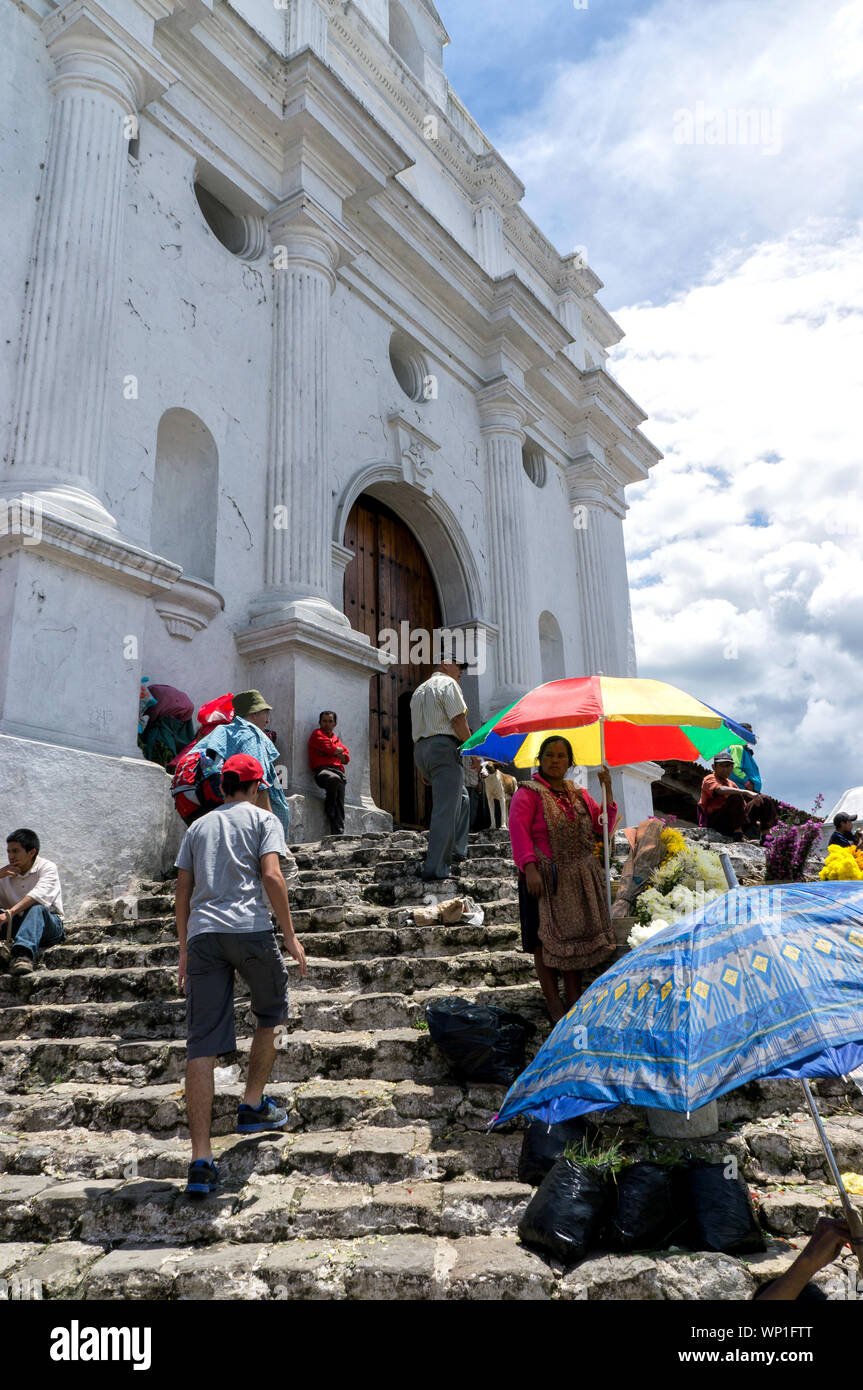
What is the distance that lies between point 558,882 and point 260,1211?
Result: 86.6 inches

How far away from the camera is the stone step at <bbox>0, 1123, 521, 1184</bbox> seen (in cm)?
383

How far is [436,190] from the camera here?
1536 centimetres

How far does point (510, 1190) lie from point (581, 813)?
2.19 meters

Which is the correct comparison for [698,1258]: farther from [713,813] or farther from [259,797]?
[713,813]

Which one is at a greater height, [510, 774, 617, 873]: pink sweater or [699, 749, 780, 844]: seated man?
[699, 749, 780, 844]: seated man

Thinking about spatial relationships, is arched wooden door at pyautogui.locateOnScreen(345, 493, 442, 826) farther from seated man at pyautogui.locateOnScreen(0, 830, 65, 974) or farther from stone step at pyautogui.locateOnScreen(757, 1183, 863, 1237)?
stone step at pyautogui.locateOnScreen(757, 1183, 863, 1237)

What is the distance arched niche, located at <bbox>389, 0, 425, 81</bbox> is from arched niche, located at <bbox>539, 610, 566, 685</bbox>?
356 inches

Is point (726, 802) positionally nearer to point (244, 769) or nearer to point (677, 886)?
point (677, 886)

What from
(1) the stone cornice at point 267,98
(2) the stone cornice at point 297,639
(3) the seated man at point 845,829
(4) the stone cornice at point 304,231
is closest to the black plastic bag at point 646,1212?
(2) the stone cornice at point 297,639

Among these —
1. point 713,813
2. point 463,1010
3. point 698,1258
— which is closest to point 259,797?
point 463,1010

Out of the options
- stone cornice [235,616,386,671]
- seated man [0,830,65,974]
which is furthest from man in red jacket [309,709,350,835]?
seated man [0,830,65,974]

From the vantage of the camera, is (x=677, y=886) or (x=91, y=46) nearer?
(x=677, y=886)

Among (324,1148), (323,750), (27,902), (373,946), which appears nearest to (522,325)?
(323,750)

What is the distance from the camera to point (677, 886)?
5.27 metres
